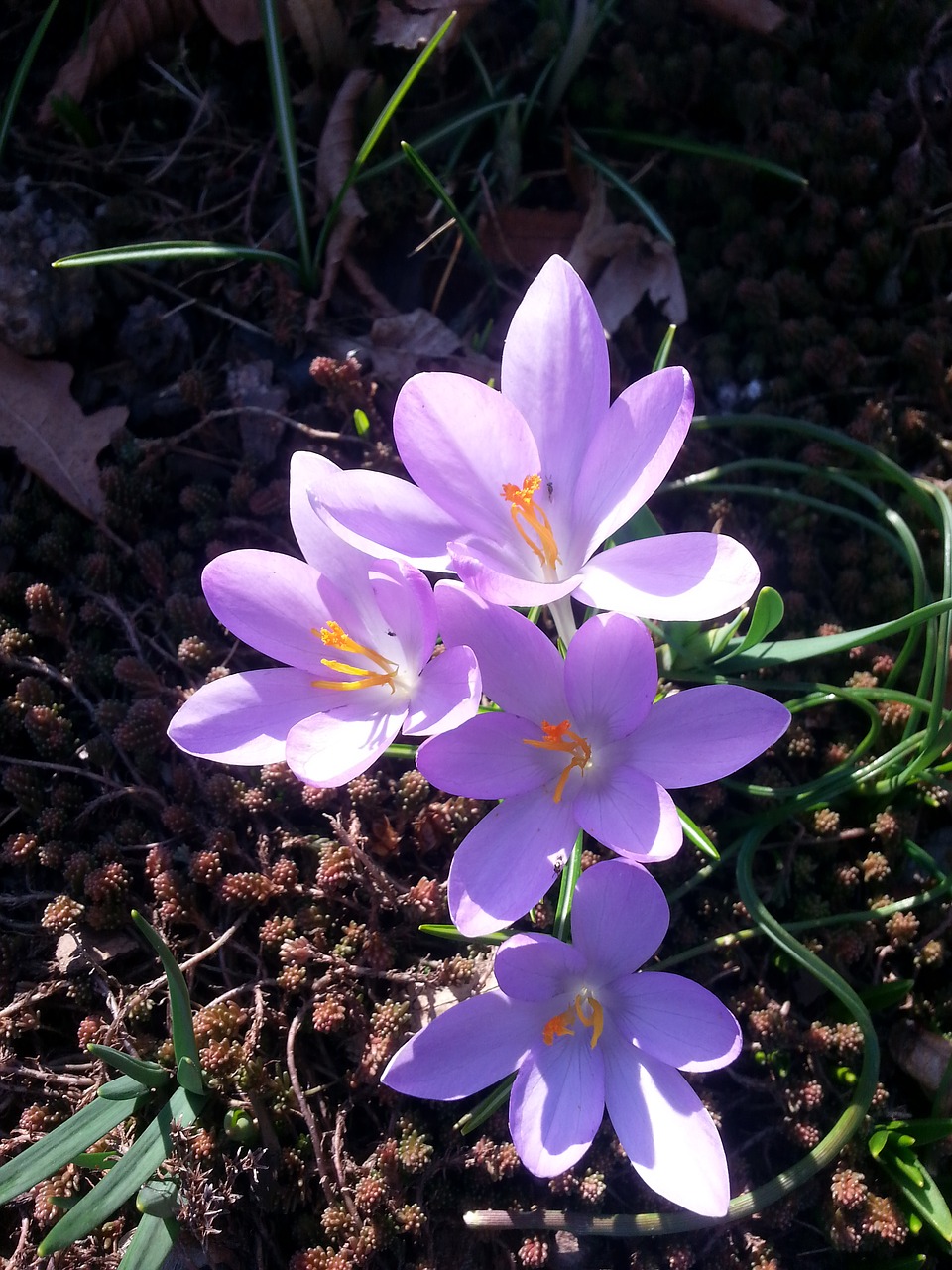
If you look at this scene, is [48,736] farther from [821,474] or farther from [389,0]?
[389,0]

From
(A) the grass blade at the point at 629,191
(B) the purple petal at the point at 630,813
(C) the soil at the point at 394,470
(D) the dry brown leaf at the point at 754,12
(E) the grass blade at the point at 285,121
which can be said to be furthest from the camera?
(D) the dry brown leaf at the point at 754,12

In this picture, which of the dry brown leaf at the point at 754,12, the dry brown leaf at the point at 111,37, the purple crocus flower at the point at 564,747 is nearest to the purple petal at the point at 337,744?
the purple crocus flower at the point at 564,747

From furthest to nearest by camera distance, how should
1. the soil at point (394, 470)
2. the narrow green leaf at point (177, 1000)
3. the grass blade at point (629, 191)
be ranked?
1. the grass blade at point (629, 191)
2. the soil at point (394, 470)
3. the narrow green leaf at point (177, 1000)

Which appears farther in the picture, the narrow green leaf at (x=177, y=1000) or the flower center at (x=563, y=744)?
the narrow green leaf at (x=177, y=1000)

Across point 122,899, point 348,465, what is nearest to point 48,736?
point 122,899

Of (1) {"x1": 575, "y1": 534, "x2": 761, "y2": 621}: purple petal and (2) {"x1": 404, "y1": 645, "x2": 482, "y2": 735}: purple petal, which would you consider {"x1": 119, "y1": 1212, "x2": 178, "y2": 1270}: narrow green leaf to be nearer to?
(2) {"x1": 404, "y1": 645, "x2": 482, "y2": 735}: purple petal

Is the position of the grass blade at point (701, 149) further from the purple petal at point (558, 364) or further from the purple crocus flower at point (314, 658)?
the purple crocus flower at point (314, 658)
